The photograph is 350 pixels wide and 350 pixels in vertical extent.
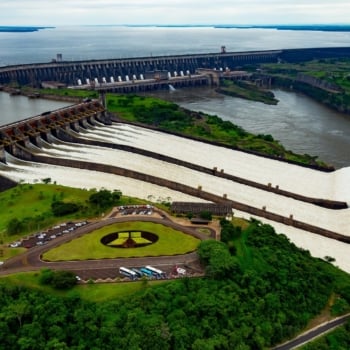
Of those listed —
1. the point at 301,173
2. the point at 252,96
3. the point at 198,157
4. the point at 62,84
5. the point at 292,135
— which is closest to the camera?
the point at 301,173

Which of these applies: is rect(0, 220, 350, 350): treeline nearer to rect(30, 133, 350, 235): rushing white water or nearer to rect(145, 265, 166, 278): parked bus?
rect(145, 265, 166, 278): parked bus

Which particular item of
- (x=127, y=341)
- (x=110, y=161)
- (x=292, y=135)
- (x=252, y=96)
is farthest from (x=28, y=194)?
(x=252, y=96)

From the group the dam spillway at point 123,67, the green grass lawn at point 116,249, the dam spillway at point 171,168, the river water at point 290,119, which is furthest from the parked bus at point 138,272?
the dam spillway at point 123,67

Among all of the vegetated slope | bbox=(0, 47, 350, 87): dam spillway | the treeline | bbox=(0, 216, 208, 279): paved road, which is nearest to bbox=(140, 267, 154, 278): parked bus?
bbox=(0, 216, 208, 279): paved road

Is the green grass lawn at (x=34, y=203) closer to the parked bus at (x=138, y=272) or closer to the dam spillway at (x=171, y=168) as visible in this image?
the dam spillway at (x=171, y=168)

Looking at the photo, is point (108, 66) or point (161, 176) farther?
point (108, 66)

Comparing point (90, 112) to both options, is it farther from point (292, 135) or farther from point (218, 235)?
point (218, 235)
